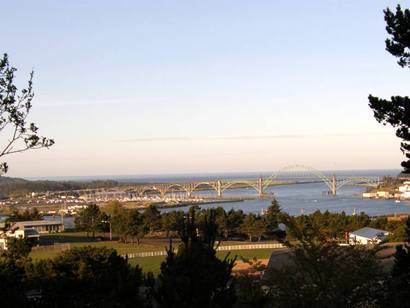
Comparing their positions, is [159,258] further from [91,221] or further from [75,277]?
[91,221]

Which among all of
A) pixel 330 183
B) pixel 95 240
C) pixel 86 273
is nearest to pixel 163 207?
pixel 330 183

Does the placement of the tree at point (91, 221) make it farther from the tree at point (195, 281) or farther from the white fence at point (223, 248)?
the tree at point (195, 281)

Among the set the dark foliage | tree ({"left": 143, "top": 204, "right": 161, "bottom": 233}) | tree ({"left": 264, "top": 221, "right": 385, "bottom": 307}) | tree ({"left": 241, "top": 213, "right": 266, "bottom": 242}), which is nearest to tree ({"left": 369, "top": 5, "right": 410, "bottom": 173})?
tree ({"left": 264, "top": 221, "right": 385, "bottom": 307})

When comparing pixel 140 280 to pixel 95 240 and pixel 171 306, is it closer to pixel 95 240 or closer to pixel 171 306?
pixel 171 306

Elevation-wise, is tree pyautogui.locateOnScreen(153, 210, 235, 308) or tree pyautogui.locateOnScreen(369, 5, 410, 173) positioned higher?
tree pyautogui.locateOnScreen(369, 5, 410, 173)

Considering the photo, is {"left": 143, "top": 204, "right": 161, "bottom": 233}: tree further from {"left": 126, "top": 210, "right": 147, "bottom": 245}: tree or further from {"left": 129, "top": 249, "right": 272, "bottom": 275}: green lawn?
{"left": 129, "top": 249, "right": 272, "bottom": 275}: green lawn

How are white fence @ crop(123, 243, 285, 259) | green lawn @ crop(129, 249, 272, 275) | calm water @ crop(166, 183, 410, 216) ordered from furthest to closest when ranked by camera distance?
calm water @ crop(166, 183, 410, 216) → white fence @ crop(123, 243, 285, 259) → green lawn @ crop(129, 249, 272, 275)
